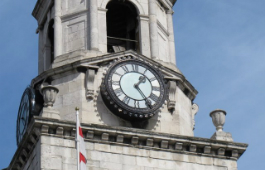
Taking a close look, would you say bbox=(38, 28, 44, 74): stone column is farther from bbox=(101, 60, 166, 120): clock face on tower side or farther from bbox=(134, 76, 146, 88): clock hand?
bbox=(134, 76, 146, 88): clock hand

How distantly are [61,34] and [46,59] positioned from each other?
1404mm

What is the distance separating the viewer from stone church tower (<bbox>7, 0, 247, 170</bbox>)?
1453 inches

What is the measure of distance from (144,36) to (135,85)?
109 inches

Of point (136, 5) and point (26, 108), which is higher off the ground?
point (136, 5)

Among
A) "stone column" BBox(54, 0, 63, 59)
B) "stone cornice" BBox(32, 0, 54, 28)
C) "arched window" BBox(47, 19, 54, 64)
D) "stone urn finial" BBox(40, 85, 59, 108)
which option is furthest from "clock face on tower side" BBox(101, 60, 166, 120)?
"stone cornice" BBox(32, 0, 54, 28)

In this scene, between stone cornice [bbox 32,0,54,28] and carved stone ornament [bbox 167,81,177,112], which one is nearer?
carved stone ornament [bbox 167,81,177,112]

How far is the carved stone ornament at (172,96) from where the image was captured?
129 feet

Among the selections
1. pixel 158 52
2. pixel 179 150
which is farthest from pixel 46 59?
pixel 179 150

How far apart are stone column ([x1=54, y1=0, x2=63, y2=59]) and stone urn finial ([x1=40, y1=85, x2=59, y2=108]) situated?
A: 8.91ft

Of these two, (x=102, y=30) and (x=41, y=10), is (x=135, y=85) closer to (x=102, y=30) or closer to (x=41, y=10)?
(x=102, y=30)

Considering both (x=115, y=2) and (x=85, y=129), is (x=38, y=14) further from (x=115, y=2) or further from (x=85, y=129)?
(x=85, y=129)

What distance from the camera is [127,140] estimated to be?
37.4 m

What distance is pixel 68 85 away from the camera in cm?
3888

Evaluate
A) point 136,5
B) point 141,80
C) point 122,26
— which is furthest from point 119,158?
point 122,26
